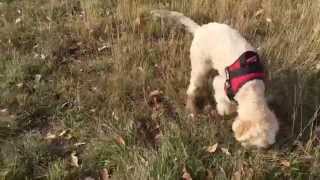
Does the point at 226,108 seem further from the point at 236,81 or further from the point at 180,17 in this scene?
the point at 180,17

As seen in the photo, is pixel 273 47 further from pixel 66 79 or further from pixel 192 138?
pixel 66 79

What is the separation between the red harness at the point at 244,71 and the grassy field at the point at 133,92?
0.44 metres

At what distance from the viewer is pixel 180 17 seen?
16.6 ft

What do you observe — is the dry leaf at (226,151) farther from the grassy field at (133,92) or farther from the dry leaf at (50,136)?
the dry leaf at (50,136)

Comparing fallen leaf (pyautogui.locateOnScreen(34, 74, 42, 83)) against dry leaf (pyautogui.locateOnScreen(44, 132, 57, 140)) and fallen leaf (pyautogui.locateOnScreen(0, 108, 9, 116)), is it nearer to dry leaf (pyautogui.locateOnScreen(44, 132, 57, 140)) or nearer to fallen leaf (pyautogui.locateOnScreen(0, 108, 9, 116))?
fallen leaf (pyautogui.locateOnScreen(0, 108, 9, 116))

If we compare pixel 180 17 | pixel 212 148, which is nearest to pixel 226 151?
pixel 212 148

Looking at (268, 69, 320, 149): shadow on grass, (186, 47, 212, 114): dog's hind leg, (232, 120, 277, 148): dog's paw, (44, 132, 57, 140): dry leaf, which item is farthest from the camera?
(186, 47, 212, 114): dog's hind leg

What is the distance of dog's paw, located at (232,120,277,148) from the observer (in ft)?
11.1

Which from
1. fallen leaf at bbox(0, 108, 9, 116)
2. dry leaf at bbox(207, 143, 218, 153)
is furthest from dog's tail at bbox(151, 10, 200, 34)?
fallen leaf at bbox(0, 108, 9, 116)

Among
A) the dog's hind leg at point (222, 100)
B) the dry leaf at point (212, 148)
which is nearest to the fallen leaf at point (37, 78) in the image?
the dog's hind leg at point (222, 100)

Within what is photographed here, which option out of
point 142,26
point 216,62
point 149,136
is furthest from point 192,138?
point 142,26

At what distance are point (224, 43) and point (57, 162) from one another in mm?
1590

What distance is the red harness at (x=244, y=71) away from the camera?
3.74 m

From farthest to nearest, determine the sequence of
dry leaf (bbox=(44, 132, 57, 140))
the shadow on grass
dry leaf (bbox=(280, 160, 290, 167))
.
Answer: dry leaf (bbox=(44, 132, 57, 140)), the shadow on grass, dry leaf (bbox=(280, 160, 290, 167))
